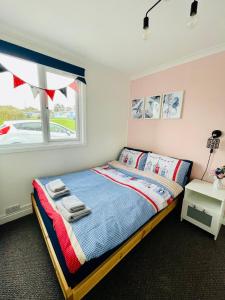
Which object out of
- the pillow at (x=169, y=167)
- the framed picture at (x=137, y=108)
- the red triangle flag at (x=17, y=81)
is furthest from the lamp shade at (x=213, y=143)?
the red triangle flag at (x=17, y=81)

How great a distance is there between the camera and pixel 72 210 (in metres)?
1.23

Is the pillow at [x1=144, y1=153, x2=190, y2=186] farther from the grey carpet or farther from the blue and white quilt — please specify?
the grey carpet

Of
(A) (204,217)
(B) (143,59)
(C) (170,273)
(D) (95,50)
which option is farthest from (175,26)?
(C) (170,273)

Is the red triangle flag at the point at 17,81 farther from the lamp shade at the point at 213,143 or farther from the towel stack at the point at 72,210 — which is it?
the lamp shade at the point at 213,143

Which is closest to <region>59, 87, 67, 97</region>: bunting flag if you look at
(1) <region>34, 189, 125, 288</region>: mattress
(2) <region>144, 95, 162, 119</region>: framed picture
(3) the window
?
(3) the window

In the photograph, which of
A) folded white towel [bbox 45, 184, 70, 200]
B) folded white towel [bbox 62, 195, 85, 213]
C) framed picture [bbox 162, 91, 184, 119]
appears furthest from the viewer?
framed picture [bbox 162, 91, 184, 119]

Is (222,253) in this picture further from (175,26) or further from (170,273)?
(175,26)

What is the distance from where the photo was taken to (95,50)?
197cm

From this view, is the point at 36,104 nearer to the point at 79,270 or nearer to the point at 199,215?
the point at 79,270

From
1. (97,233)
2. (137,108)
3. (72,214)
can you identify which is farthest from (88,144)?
(97,233)

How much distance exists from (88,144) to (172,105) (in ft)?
5.17

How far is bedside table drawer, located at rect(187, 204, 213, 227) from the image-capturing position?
1.68 metres

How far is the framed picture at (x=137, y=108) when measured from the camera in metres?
2.73

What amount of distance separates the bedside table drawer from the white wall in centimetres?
168
